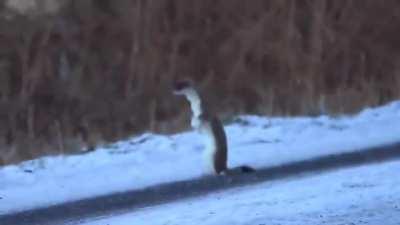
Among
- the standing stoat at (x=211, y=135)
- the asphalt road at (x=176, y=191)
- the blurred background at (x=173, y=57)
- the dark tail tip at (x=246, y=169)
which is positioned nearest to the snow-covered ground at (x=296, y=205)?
the asphalt road at (x=176, y=191)

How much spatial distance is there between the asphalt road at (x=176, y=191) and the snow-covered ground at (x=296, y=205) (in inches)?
11.7

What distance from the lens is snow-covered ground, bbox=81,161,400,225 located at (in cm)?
1115

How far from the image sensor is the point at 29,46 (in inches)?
883

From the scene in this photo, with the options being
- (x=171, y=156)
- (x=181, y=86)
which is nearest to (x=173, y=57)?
(x=171, y=156)

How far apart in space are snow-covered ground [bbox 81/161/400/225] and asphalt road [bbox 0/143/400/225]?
0.30 metres

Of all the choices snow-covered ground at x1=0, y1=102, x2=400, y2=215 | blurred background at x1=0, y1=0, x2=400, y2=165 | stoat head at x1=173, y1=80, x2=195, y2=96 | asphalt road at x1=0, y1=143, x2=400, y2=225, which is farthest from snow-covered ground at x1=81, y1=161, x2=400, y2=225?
blurred background at x1=0, y1=0, x2=400, y2=165

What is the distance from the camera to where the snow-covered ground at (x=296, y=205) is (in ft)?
36.6

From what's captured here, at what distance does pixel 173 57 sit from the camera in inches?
912

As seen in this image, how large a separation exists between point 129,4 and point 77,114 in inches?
95.9

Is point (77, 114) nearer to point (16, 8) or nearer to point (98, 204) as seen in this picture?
point (16, 8)

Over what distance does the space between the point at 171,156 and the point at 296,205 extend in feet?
13.6

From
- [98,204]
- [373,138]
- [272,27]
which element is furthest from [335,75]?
[98,204]

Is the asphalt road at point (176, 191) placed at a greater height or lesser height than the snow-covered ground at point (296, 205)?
greater

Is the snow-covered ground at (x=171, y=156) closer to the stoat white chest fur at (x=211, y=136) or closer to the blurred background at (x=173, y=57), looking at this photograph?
the stoat white chest fur at (x=211, y=136)
